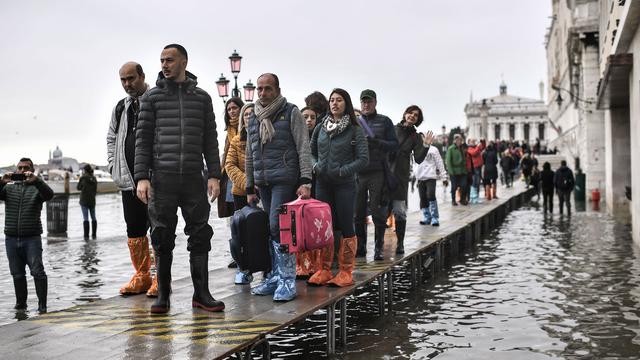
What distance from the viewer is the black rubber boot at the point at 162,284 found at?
6949 mm

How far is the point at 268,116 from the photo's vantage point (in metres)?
7.76

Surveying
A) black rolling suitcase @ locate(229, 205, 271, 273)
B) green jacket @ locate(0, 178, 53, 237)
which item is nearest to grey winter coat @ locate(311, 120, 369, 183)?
black rolling suitcase @ locate(229, 205, 271, 273)

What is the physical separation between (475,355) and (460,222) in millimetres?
9499

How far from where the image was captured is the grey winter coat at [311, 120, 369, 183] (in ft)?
28.9

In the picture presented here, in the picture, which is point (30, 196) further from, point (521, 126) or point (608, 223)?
point (521, 126)

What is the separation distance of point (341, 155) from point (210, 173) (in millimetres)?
2184

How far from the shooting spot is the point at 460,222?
16875 mm

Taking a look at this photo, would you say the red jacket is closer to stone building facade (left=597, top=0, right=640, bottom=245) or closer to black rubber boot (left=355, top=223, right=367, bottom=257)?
stone building facade (left=597, top=0, right=640, bottom=245)

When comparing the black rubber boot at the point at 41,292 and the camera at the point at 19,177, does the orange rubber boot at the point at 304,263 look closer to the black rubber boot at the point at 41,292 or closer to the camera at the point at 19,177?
the black rubber boot at the point at 41,292

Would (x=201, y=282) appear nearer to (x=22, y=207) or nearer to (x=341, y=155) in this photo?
(x=341, y=155)

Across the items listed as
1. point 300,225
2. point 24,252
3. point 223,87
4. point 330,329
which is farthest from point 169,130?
point 223,87

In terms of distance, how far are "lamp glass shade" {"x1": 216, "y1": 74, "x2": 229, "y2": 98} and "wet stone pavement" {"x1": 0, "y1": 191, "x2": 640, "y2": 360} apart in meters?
10.0

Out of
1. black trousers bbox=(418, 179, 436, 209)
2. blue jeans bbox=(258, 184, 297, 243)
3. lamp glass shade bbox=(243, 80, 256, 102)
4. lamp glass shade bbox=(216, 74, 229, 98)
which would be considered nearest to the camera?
blue jeans bbox=(258, 184, 297, 243)

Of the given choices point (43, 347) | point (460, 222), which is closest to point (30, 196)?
point (43, 347)
